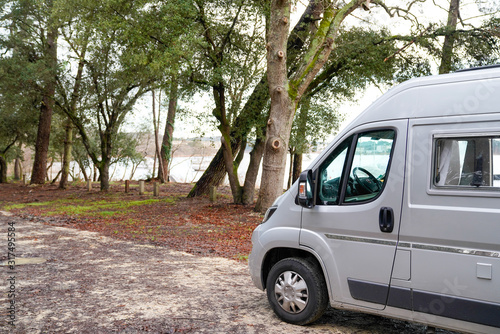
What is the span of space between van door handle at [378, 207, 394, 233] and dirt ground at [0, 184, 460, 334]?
1.37 metres

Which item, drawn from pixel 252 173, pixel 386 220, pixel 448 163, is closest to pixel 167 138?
pixel 252 173

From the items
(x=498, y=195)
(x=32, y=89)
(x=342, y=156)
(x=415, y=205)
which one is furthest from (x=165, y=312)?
(x=32, y=89)

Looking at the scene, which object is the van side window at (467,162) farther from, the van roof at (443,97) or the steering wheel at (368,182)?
the steering wheel at (368,182)

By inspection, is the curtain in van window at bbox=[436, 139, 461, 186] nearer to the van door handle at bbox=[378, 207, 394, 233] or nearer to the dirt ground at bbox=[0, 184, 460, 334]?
the van door handle at bbox=[378, 207, 394, 233]

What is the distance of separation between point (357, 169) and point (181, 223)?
10.6m

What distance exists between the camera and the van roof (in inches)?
162

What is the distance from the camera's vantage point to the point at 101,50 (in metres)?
24.1

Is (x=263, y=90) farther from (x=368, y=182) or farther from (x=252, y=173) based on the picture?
(x=368, y=182)

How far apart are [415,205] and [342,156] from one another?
3.26 ft

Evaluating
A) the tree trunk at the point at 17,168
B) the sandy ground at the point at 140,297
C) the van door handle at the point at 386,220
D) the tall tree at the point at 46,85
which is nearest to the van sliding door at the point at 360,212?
the van door handle at the point at 386,220

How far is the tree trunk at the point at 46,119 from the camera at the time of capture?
26.2 m

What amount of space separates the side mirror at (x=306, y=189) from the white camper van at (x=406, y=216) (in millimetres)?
13

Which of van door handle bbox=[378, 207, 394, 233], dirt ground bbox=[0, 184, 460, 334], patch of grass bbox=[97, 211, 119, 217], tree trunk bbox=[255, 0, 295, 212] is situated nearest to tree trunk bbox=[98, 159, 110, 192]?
patch of grass bbox=[97, 211, 119, 217]

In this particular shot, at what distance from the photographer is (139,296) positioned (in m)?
6.34
